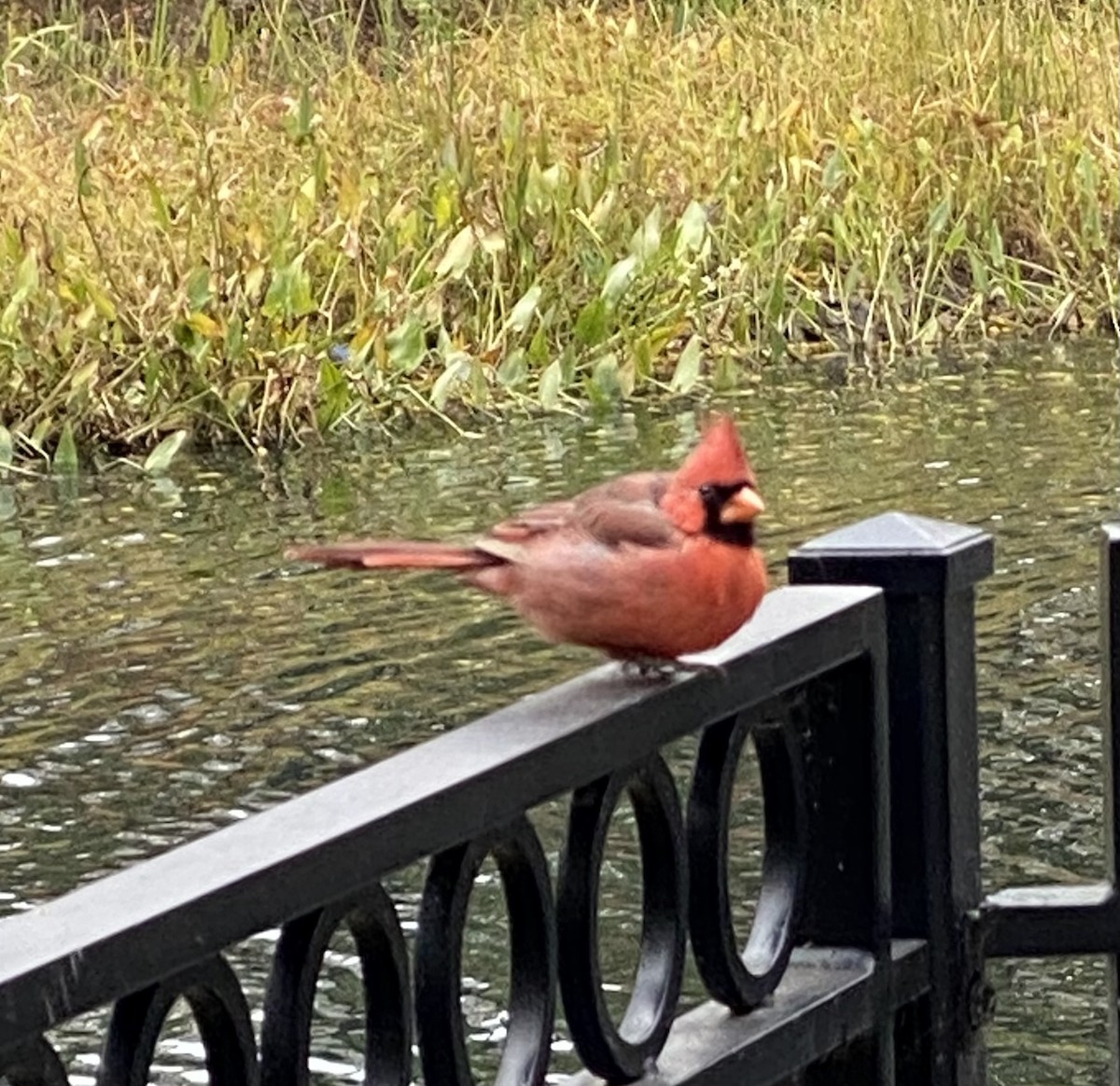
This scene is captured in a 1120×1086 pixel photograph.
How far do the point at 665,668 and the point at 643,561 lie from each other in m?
0.10

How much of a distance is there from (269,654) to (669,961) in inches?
90.8

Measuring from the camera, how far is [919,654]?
2.10 m

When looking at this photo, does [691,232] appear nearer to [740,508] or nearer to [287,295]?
[287,295]

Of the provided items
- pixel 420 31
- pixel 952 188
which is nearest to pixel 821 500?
pixel 952 188

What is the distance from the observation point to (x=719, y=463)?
193 cm

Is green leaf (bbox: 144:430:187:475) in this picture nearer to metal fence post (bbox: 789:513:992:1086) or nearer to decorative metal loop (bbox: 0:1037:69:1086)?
metal fence post (bbox: 789:513:992:1086)

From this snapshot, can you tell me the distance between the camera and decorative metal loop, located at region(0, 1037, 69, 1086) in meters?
1.28

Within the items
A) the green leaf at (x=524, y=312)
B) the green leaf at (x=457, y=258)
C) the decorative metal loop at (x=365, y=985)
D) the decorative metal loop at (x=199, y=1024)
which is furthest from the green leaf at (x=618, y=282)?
the decorative metal loop at (x=199, y=1024)

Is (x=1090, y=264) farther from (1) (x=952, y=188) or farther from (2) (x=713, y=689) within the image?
(2) (x=713, y=689)

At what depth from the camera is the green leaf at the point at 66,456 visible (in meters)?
5.38

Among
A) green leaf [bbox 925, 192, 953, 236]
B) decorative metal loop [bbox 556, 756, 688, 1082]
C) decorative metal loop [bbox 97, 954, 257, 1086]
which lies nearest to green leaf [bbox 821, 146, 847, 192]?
green leaf [bbox 925, 192, 953, 236]

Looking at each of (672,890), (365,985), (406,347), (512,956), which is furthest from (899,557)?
(406,347)

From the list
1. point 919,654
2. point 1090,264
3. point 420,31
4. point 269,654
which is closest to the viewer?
point 919,654

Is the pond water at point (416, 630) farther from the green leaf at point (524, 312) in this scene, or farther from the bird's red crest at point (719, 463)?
the bird's red crest at point (719, 463)
